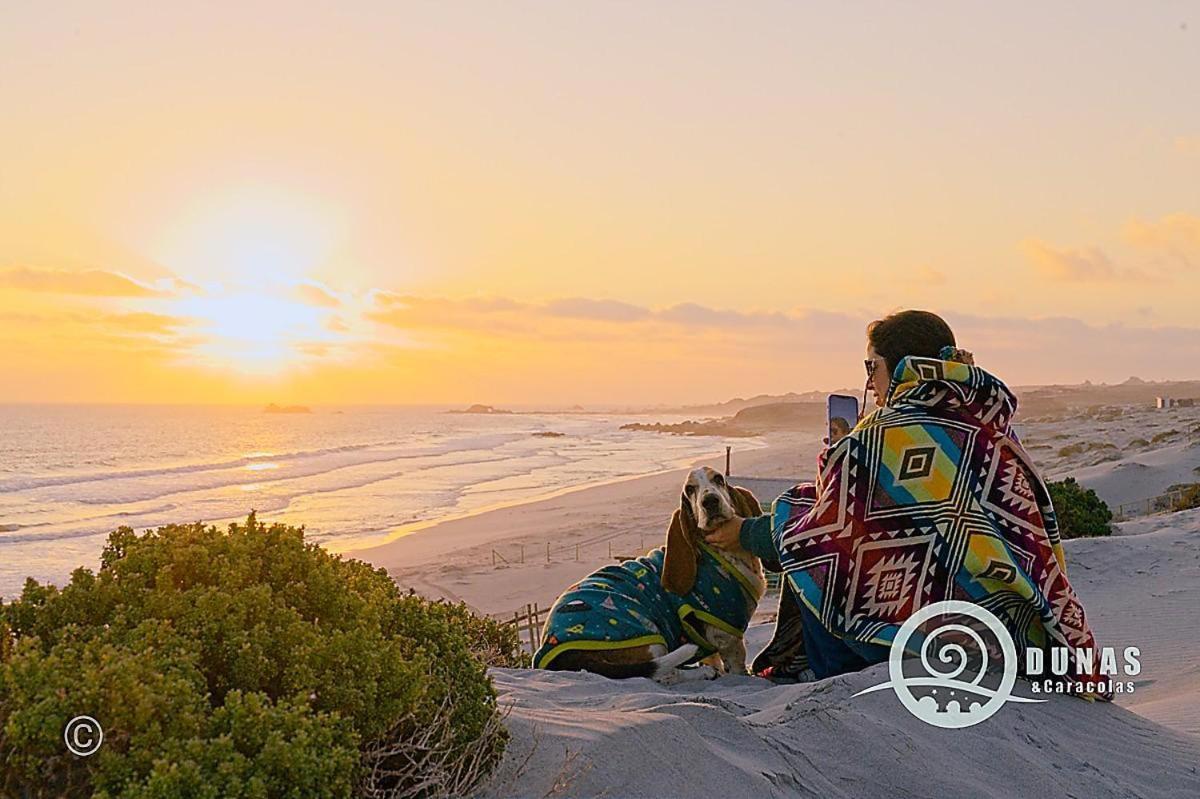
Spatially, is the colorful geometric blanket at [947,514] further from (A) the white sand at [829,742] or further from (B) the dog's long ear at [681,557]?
(B) the dog's long ear at [681,557]

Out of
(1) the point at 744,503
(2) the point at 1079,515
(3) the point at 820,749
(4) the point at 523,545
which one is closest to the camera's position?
(3) the point at 820,749

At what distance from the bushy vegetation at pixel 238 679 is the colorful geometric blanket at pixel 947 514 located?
2513 millimetres

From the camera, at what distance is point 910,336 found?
515 centimetres

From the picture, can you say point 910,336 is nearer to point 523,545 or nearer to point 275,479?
point 523,545

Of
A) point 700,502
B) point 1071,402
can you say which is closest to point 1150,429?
point 700,502

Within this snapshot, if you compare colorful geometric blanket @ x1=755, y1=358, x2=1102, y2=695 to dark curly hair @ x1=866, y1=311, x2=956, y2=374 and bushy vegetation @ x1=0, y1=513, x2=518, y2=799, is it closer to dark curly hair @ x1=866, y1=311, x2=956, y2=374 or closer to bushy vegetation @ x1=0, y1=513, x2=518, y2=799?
dark curly hair @ x1=866, y1=311, x2=956, y2=374

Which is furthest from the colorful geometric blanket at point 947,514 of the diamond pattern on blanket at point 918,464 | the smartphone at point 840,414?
the smartphone at point 840,414

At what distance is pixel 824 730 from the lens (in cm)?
416

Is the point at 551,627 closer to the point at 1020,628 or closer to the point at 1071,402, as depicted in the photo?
the point at 1020,628

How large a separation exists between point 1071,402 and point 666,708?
14713cm

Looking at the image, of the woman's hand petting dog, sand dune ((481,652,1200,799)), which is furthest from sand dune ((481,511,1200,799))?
the woman's hand petting dog

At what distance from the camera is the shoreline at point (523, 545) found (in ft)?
78.0

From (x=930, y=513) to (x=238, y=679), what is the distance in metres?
3.49

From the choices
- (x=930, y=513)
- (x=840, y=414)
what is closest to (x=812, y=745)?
(x=930, y=513)
